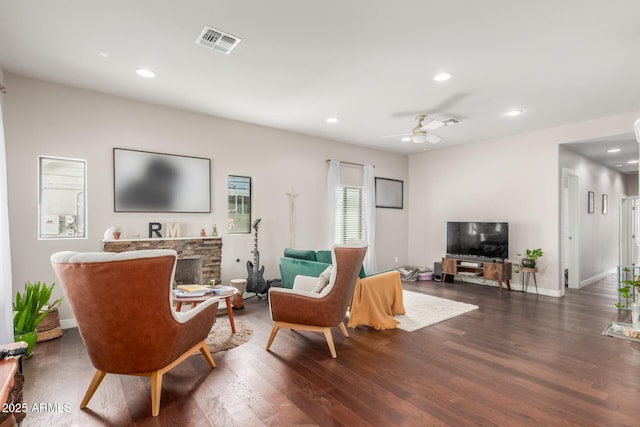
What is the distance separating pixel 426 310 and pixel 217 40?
13.7 feet

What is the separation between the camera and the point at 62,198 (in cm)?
400

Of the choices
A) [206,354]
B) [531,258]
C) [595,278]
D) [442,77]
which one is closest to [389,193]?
[531,258]

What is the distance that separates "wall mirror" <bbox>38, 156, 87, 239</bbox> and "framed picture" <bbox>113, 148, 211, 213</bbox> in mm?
374

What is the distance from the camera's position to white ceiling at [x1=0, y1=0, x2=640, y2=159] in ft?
8.29

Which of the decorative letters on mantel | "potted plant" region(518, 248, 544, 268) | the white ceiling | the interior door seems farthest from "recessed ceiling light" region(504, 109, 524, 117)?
the decorative letters on mantel

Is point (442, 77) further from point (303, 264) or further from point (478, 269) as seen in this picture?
point (478, 269)

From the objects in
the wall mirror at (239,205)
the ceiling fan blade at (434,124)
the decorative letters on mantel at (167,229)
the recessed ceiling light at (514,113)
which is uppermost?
the recessed ceiling light at (514,113)

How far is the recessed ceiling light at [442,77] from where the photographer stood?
3594mm

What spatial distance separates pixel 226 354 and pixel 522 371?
8.73 ft

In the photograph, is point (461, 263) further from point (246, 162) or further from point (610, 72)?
point (246, 162)

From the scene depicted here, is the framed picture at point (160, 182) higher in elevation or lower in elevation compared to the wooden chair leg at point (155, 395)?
higher

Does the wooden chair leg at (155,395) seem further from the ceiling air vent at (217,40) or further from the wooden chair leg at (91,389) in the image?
the ceiling air vent at (217,40)

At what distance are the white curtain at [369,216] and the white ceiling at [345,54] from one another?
89.4 inches

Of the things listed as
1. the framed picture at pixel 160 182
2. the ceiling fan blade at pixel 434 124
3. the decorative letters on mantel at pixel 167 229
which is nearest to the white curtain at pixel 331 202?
the ceiling fan blade at pixel 434 124
